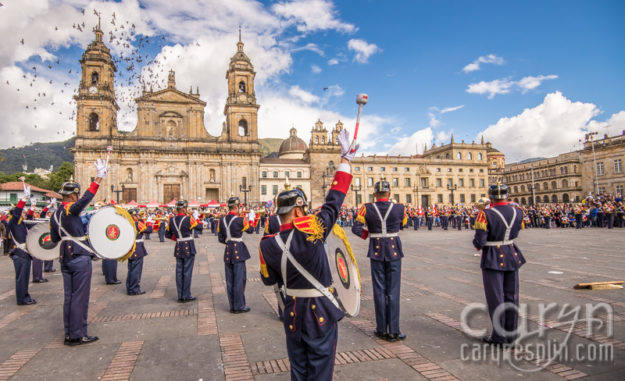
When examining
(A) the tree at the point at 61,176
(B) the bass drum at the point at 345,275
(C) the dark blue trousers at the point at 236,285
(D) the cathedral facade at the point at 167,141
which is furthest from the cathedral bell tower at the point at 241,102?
(B) the bass drum at the point at 345,275

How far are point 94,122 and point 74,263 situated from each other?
54039 millimetres

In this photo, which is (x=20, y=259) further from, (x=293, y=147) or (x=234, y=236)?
(x=293, y=147)

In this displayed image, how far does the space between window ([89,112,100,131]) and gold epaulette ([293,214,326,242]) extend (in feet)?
184

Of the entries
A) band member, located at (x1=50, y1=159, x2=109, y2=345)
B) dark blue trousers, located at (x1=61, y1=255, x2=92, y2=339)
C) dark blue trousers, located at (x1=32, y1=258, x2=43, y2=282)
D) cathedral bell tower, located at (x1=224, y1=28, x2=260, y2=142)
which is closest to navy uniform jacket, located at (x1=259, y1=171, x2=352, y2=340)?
band member, located at (x1=50, y1=159, x2=109, y2=345)

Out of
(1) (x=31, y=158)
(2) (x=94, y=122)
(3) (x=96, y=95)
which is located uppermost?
(1) (x=31, y=158)

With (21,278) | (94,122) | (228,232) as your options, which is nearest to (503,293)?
(228,232)

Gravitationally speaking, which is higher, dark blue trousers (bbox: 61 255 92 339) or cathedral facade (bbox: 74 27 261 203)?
cathedral facade (bbox: 74 27 261 203)

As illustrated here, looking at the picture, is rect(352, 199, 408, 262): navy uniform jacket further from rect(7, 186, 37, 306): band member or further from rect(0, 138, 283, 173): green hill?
rect(0, 138, 283, 173): green hill

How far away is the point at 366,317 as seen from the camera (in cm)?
559

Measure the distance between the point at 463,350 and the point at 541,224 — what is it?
98.6ft

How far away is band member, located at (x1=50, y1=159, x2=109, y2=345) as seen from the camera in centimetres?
472

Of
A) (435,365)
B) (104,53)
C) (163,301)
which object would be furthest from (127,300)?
(104,53)

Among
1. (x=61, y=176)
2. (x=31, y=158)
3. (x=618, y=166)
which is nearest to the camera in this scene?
(x=618, y=166)

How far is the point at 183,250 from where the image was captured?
7.01m
